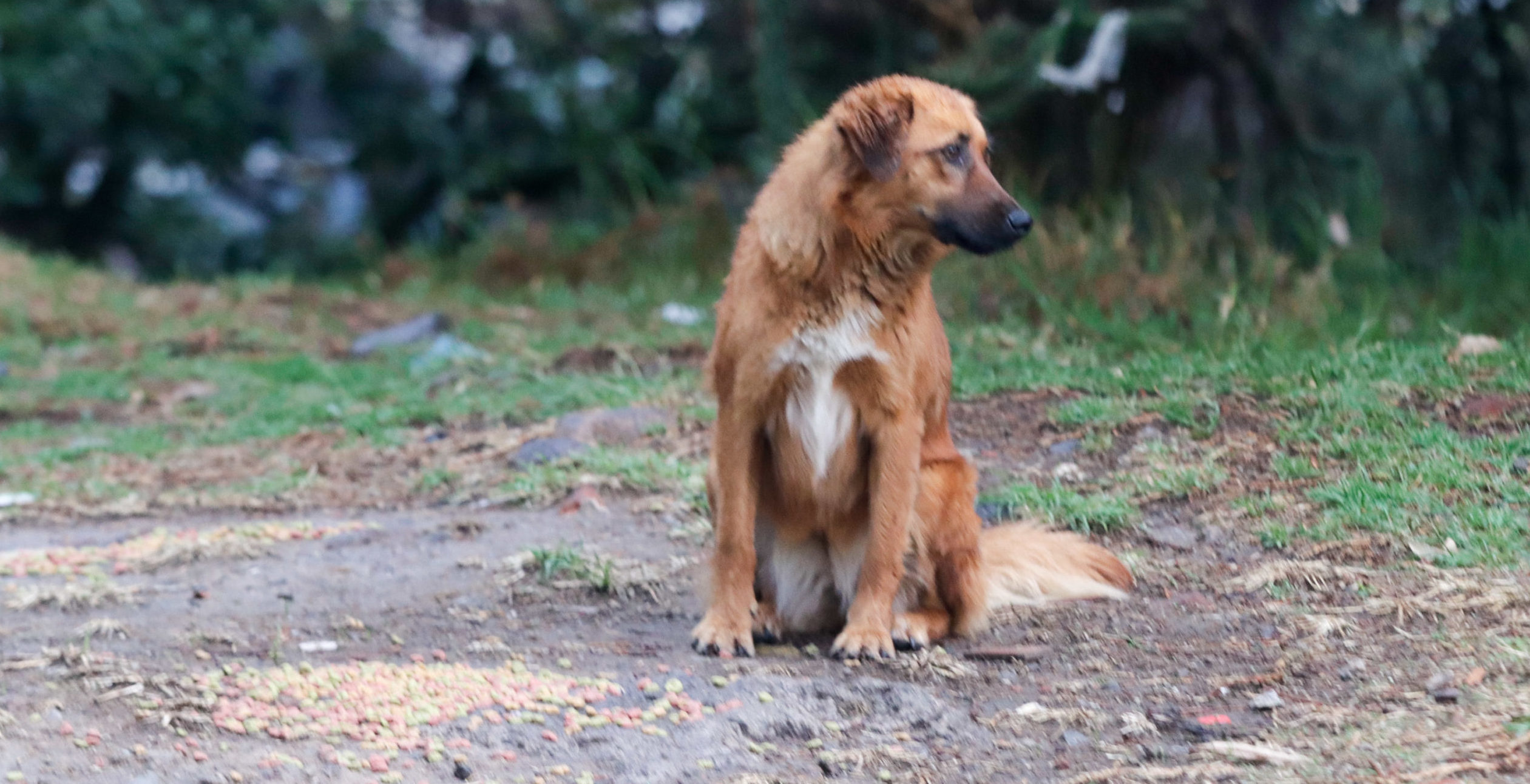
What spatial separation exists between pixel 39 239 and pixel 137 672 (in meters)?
10.8

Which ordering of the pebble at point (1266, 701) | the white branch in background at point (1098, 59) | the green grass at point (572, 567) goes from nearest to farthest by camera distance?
1. the pebble at point (1266, 701)
2. the green grass at point (572, 567)
3. the white branch in background at point (1098, 59)

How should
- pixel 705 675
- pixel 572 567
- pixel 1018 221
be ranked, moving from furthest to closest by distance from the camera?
1. pixel 572 567
2. pixel 1018 221
3. pixel 705 675

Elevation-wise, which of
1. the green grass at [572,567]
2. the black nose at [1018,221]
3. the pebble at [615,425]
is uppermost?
the black nose at [1018,221]

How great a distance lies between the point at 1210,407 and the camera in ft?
17.5

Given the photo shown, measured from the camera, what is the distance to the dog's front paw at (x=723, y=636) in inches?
147

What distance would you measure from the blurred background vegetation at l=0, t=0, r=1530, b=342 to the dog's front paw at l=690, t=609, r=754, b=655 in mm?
3266

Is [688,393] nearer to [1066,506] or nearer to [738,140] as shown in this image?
[1066,506]

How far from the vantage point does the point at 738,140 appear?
12.2 meters

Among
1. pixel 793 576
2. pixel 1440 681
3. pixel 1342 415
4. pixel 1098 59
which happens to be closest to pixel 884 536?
pixel 793 576

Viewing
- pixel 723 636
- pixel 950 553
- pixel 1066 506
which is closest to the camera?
pixel 723 636

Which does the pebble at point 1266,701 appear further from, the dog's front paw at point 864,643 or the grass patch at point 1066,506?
the grass patch at point 1066,506

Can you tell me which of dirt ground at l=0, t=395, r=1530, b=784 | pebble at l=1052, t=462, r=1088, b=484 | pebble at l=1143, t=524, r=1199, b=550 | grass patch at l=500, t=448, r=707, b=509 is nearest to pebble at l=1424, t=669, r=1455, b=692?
dirt ground at l=0, t=395, r=1530, b=784

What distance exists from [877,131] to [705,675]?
4.56ft

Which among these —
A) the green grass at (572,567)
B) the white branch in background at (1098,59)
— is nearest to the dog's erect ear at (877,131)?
the green grass at (572,567)
